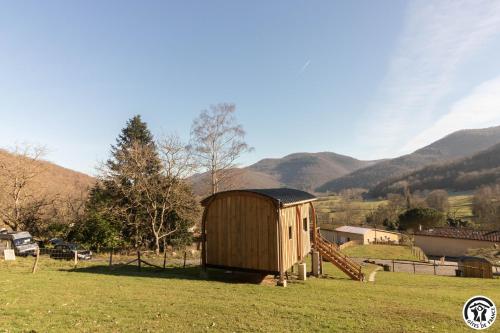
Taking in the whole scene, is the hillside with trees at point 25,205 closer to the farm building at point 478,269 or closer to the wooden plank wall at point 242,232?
the wooden plank wall at point 242,232

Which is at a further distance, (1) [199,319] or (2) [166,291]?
(2) [166,291]

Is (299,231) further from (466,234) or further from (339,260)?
(466,234)

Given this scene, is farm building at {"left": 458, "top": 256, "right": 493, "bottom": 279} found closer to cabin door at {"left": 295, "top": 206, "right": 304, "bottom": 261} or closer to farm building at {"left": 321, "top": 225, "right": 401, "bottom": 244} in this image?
cabin door at {"left": 295, "top": 206, "right": 304, "bottom": 261}

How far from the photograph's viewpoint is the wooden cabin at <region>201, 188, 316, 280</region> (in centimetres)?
1582

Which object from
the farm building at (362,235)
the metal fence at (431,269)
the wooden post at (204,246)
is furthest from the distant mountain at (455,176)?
Result: the wooden post at (204,246)

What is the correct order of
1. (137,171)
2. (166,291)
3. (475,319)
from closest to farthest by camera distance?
(475,319), (166,291), (137,171)

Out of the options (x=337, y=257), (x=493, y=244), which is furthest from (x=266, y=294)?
(x=493, y=244)

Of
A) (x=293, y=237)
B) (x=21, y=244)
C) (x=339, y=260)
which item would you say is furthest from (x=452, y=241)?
(x=21, y=244)

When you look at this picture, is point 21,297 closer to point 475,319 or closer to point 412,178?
point 475,319

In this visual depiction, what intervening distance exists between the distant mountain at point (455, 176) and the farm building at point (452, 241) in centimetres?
9028

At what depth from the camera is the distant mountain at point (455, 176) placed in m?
130

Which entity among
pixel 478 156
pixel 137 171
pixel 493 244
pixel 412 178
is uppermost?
pixel 478 156

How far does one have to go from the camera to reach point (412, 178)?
158 metres

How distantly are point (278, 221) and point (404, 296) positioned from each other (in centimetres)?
662
